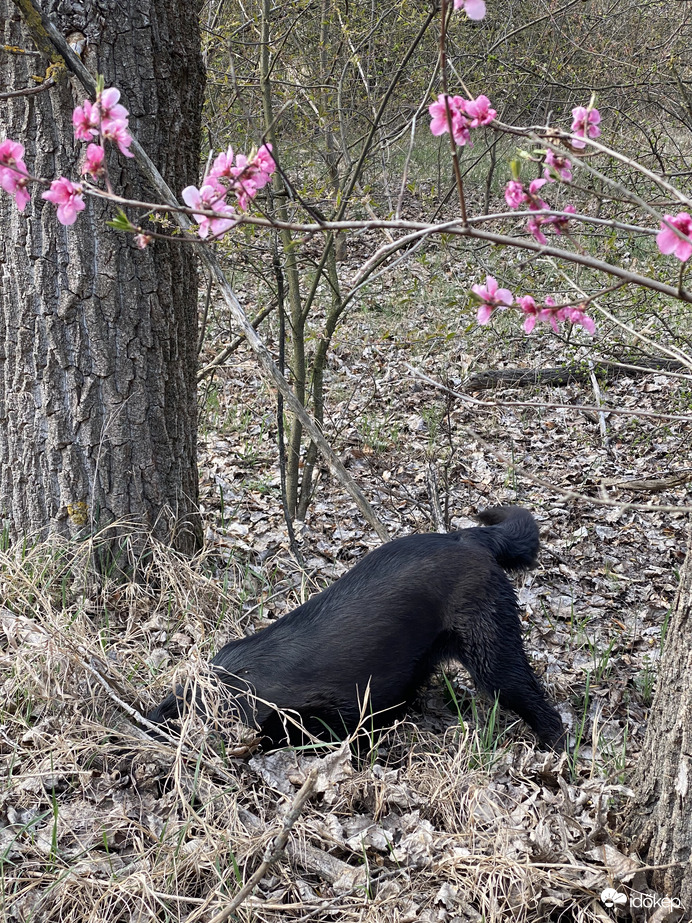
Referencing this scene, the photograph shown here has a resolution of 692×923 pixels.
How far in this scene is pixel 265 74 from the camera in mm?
4238

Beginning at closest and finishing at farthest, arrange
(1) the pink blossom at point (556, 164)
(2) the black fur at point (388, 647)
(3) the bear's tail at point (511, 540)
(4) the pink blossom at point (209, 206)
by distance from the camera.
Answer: (4) the pink blossom at point (209, 206)
(1) the pink blossom at point (556, 164)
(2) the black fur at point (388, 647)
(3) the bear's tail at point (511, 540)

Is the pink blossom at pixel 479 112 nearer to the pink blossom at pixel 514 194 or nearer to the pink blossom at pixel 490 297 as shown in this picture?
the pink blossom at pixel 514 194

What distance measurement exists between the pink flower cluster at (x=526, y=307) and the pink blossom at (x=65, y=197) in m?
0.96

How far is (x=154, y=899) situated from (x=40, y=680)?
98 cm

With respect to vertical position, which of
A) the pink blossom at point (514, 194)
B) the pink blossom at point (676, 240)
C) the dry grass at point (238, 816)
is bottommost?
the dry grass at point (238, 816)

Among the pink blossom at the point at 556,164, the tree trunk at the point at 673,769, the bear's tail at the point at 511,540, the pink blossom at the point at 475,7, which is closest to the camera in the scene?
the pink blossom at the point at 475,7

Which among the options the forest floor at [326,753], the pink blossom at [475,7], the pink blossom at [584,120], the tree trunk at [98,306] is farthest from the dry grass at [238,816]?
the pink blossom at [475,7]

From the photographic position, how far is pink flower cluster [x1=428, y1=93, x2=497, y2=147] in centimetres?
175

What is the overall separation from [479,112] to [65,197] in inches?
39.2

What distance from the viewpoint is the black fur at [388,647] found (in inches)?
115

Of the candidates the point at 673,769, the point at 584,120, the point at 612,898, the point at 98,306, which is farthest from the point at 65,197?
the point at 612,898

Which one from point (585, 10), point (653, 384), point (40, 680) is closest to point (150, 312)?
point (40, 680)

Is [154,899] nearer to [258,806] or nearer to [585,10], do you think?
[258,806]

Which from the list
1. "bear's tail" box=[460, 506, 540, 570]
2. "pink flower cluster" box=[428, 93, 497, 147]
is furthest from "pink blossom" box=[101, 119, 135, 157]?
"bear's tail" box=[460, 506, 540, 570]
